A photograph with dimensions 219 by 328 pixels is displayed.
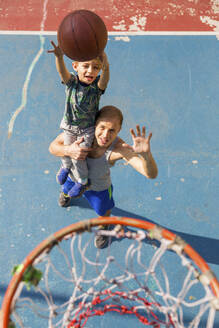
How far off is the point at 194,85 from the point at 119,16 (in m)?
1.66

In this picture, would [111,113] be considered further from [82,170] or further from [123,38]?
[123,38]

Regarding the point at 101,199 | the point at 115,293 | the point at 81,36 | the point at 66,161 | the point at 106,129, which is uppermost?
the point at 81,36

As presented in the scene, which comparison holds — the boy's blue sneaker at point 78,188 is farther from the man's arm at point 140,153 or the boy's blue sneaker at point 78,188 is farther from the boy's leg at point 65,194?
the man's arm at point 140,153

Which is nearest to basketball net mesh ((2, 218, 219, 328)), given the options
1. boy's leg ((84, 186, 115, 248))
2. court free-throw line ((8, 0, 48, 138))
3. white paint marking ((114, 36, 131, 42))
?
boy's leg ((84, 186, 115, 248))

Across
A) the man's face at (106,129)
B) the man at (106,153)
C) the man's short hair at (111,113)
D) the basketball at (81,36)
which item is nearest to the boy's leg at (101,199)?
the man at (106,153)

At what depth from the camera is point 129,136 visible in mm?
3758

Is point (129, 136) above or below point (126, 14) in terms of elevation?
below

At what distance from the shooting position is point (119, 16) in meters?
4.86

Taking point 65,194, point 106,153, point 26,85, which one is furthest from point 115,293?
point 26,85

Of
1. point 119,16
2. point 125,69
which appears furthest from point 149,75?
point 119,16

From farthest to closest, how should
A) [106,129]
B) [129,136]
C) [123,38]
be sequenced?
[123,38], [129,136], [106,129]

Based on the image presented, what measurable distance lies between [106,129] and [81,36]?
66 centimetres

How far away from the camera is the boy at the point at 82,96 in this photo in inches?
96.1

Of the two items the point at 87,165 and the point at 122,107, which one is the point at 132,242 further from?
the point at 122,107
